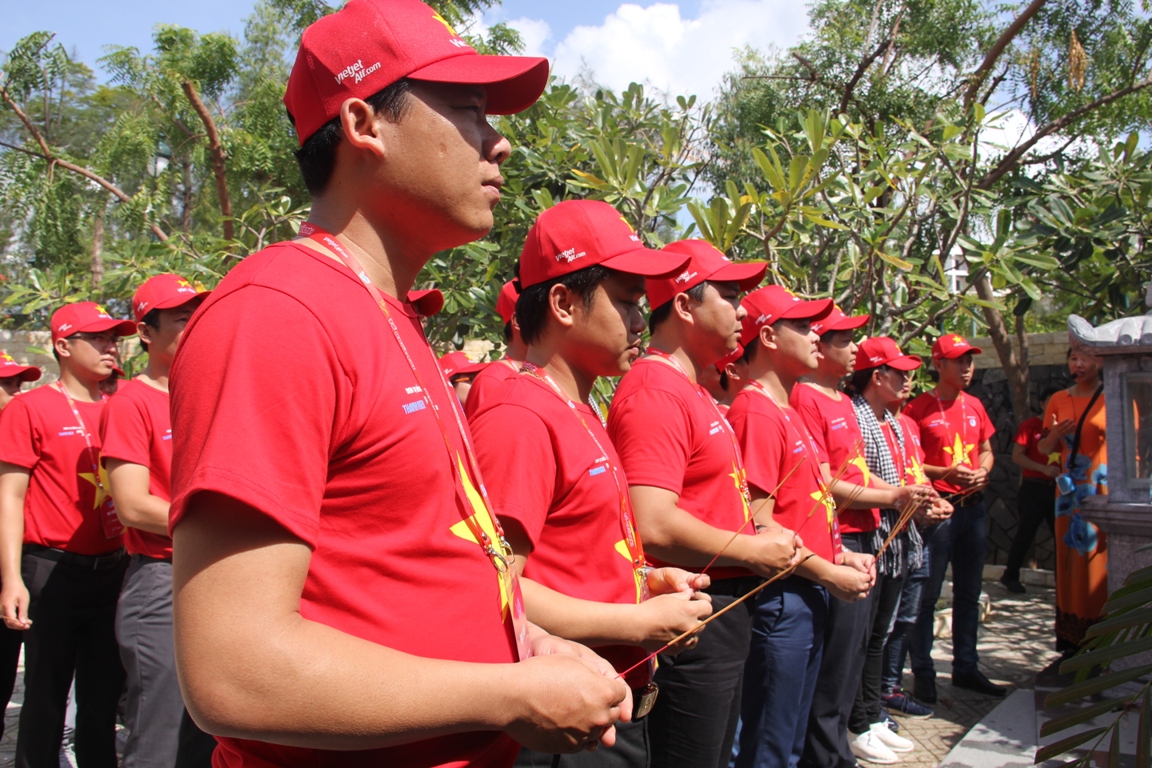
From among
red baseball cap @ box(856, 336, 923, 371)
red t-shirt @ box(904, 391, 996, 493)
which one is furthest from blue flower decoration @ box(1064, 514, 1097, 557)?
red baseball cap @ box(856, 336, 923, 371)

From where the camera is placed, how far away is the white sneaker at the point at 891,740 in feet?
15.9

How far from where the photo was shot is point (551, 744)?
121 cm

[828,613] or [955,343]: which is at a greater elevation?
[955,343]

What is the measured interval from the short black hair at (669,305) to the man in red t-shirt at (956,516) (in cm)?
337

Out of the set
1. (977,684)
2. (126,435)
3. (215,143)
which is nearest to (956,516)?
(977,684)

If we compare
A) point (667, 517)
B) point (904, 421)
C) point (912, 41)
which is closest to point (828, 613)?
point (667, 517)

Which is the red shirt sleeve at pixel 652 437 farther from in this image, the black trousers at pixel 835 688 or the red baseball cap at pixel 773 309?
the black trousers at pixel 835 688

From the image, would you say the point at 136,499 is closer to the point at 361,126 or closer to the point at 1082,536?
the point at 361,126

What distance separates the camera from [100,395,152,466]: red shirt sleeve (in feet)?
11.1

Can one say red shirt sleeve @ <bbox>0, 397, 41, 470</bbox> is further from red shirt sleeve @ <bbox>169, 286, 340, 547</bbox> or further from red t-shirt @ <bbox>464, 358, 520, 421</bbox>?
red shirt sleeve @ <bbox>169, 286, 340, 547</bbox>

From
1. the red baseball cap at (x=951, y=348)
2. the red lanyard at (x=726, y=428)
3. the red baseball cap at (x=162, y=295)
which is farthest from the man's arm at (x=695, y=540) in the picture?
the red baseball cap at (x=951, y=348)

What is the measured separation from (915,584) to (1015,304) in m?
2.41

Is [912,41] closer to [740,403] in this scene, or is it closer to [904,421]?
Answer: [904,421]

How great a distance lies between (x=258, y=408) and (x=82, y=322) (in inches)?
150
